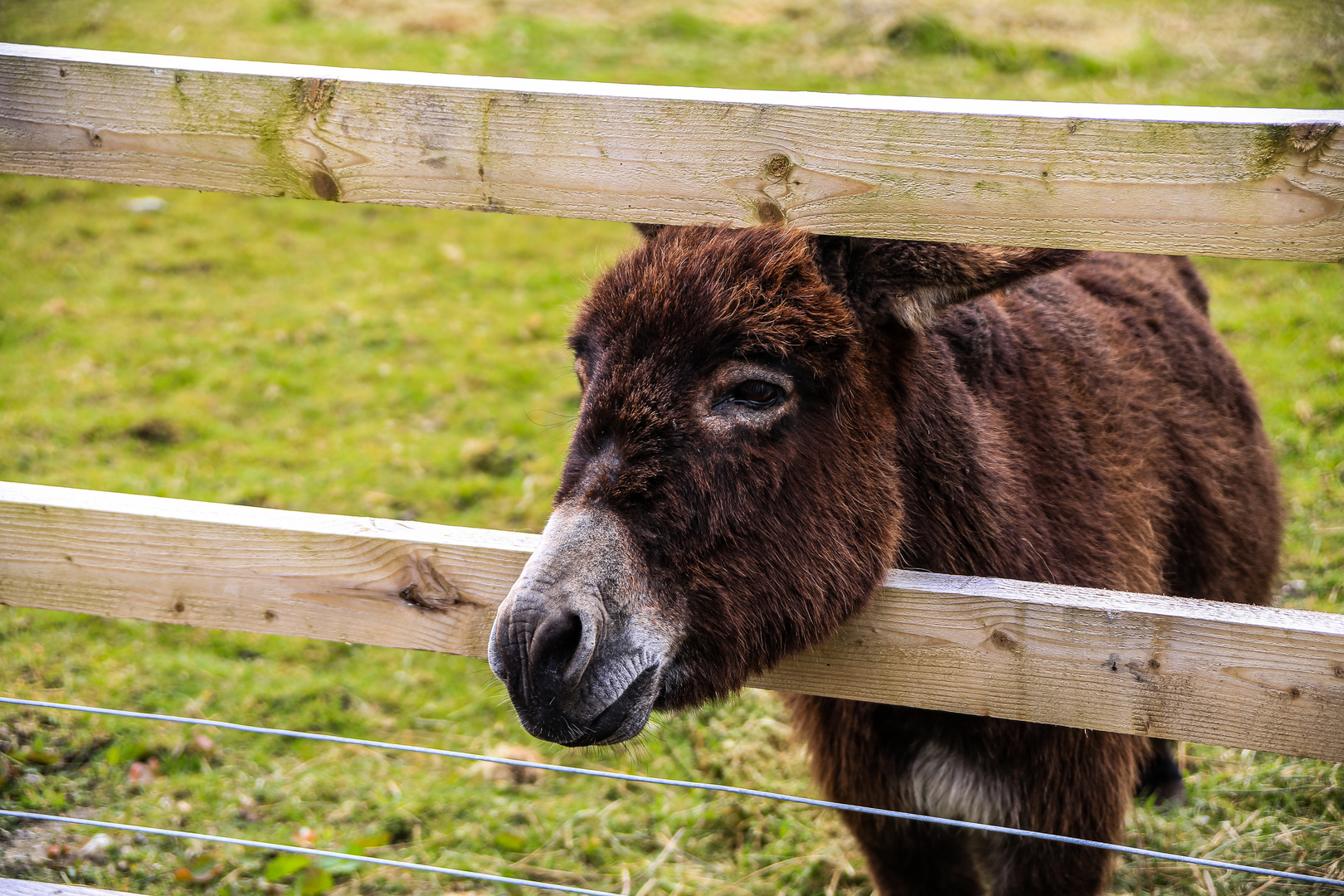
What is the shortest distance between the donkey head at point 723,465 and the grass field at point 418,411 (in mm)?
Answer: 716

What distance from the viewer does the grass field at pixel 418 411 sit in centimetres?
348

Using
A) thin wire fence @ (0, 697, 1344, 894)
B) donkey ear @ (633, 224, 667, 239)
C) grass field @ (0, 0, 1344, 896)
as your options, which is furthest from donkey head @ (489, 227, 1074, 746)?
grass field @ (0, 0, 1344, 896)

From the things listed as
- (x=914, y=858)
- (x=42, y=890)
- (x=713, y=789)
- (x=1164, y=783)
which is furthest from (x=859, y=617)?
(x=1164, y=783)

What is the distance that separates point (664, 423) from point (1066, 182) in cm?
88

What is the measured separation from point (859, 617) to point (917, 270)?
2.51ft

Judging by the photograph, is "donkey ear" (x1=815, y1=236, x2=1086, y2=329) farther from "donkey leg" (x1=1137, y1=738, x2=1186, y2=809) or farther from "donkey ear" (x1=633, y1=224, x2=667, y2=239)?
"donkey leg" (x1=1137, y1=738, x2=1186, y2=809)

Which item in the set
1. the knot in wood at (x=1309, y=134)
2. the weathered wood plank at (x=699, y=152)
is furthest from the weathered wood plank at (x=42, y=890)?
the knot in wood at (x=1309, y=134)

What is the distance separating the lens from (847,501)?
218 centimetres

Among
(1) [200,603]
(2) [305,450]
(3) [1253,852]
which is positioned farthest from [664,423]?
(2) [305,450]

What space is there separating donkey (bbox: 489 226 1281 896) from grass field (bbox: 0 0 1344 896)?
0.70 m

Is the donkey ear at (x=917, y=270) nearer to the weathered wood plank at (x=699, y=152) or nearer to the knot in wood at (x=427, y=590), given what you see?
the weathered wood plank at (x=699, y=152)

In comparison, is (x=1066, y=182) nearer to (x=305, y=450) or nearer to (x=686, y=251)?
(x=686, y=251)

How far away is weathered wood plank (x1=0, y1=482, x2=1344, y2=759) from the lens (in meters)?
1.83

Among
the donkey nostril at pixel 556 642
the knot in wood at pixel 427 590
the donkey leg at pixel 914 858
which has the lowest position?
the donkey leg at pixel 914 858
